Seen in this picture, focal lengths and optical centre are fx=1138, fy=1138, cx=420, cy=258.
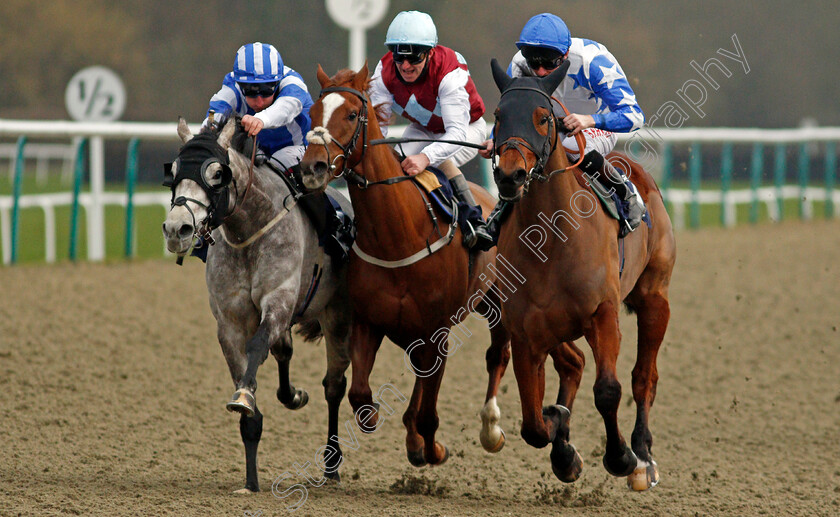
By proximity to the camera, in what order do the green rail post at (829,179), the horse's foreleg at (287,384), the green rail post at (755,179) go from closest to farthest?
the horse's foreleg at (287,384) < the green rail post at (755,179) < the green rail post at (829,179)

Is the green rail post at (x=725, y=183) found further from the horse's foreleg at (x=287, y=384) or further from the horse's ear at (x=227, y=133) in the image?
the horse's ear at (x=227, y=133)

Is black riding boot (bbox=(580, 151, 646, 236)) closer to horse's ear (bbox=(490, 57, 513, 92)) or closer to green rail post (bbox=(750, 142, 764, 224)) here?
horse's ear (bbox=(490, 57, 513, 92))

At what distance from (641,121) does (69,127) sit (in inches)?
245

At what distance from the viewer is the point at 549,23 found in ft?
15.0

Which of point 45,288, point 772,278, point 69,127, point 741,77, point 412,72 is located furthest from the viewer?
point 741,77

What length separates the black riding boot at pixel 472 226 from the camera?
5.02 meters

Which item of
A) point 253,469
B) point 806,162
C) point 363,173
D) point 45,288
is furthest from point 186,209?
point 806,162

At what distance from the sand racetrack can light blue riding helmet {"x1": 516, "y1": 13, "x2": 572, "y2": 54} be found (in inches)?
74.4

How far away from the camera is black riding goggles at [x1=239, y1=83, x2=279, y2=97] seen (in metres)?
4.93

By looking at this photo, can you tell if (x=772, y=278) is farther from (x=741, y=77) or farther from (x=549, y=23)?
(x=741, y=77)

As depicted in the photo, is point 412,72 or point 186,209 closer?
point 186,209

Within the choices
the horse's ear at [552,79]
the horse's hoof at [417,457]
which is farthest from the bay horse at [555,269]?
the horse's hoof at [417,457]

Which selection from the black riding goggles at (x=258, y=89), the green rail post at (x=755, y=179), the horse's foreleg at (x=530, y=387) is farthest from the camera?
the green rail post at (x=755, y=179)

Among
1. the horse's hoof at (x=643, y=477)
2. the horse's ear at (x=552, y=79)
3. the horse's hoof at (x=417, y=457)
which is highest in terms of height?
the horse's ear at (x=552, y=79)
